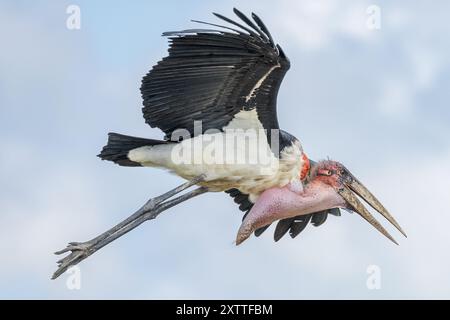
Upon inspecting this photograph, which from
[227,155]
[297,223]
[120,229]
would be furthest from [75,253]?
[297,223]

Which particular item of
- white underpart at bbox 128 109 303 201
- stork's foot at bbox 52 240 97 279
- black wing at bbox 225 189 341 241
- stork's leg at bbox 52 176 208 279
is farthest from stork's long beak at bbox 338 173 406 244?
stork's foot at bbox 52 240 97 279

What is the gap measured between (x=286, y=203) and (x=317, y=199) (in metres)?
0.38

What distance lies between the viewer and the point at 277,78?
13102 mm

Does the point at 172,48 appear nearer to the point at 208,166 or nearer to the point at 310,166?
the point at 208,166

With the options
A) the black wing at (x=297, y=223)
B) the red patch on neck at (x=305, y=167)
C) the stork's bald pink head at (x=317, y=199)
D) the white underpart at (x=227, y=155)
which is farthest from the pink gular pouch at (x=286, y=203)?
the black wing at (x=297, y=223)

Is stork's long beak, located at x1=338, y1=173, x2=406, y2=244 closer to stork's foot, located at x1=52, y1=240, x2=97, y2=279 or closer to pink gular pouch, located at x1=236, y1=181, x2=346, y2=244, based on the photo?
pink gular pouch, located at x1=236, y1=181, x2=346, y2=244

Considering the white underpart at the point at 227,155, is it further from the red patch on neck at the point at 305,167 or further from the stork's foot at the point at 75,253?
the stork's foot at the point at 75,253

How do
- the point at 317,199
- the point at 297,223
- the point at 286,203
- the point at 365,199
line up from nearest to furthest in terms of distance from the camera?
1. the point at 286,203
2. the point at 317,199
3. the point at 365,199
4. the point at 297,223

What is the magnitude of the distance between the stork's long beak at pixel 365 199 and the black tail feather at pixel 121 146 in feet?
6.78

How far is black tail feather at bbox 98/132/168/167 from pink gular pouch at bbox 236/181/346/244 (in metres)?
1.24

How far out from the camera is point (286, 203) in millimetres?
14039

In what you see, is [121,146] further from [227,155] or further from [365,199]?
[365,199]
